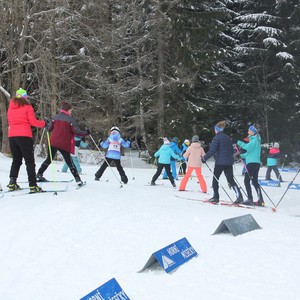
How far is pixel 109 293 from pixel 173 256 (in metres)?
1.06

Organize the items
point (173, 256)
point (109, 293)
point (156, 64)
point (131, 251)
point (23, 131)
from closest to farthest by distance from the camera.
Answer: point (109, 293), point (173, 256), point (131, 251), point (23, 131), point (156, 64)

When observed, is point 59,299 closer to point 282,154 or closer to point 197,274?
point 197,274

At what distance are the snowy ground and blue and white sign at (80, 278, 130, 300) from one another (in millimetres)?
165

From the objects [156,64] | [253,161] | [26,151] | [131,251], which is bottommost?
A: [131,251]

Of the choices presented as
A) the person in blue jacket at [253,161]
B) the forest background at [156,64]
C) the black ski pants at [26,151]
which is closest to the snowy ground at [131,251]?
the black ski pants at [26,151]

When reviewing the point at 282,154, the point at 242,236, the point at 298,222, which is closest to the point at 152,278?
the point at 242,236

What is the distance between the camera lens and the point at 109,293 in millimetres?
3570

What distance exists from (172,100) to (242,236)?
19594 millimetres

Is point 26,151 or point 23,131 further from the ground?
point 23,131

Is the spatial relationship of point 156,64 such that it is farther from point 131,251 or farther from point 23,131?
point 131,251

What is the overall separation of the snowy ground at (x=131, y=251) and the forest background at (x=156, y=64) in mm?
14136

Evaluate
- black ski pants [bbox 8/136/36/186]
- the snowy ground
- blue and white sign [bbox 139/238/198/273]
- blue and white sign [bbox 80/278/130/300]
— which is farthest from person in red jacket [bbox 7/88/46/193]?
blue and white sign [bbox 80/278/130/300]

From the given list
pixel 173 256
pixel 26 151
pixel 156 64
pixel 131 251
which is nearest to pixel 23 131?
pixel 26 151

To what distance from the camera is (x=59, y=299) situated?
3.73 m
